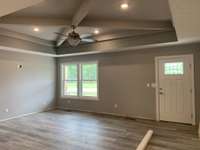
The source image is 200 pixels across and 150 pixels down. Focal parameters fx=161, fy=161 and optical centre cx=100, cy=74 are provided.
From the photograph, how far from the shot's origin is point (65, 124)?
5.00m

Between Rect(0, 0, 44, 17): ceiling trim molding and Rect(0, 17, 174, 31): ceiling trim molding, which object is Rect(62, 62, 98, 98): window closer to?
Rect(0, 17, 174, 31): ceiling trim molding

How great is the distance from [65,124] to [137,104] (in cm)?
257

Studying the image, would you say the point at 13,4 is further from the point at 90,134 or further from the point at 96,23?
the point at 90,134

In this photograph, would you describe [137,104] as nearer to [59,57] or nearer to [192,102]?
[192,102]

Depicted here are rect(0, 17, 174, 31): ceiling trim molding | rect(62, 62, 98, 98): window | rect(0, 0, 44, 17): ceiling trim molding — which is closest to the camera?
rect(0, 0, 44, 17): ceiling trim molding

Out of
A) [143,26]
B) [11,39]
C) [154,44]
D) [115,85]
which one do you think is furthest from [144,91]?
[11,39]

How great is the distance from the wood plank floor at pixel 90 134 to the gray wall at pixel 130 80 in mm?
590

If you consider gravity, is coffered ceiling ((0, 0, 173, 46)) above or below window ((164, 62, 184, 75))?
above

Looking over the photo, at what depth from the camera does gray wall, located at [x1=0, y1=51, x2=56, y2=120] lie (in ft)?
18.2

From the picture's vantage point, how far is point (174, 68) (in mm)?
5156

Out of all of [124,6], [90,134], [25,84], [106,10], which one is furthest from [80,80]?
[124,6]

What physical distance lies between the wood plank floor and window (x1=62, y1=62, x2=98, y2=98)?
1.61 metres

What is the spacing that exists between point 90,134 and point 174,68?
3313 mm

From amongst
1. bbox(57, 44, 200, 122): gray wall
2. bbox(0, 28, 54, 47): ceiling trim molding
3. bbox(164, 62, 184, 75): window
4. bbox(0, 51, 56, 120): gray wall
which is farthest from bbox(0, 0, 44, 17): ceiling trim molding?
bbox(164, 62, 184, 75): window
